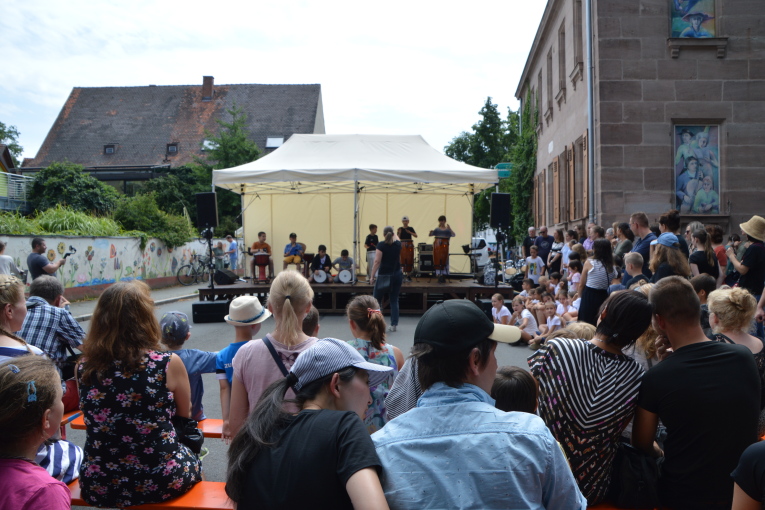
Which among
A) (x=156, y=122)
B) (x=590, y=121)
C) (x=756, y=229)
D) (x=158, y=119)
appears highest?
(x=158, y=119)

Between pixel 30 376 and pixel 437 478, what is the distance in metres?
1.32

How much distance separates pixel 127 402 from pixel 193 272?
22747mm

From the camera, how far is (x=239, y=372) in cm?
315

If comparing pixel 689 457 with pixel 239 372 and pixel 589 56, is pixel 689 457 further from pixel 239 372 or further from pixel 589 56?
pixel 589 56

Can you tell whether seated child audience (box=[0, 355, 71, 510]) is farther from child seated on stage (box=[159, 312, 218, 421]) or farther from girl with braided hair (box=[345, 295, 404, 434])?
girl with braided hair (box=[345, 295, 404, 434])

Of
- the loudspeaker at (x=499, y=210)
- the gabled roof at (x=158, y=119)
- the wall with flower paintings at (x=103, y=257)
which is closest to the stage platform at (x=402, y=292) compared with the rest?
the loudspeaker at (x=499, y=210)

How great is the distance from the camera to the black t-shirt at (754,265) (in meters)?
6.85

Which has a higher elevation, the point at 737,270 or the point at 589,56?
the point at 589,56

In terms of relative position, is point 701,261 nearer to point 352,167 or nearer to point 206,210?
point 352,167

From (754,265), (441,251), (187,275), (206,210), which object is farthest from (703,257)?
(187,275)

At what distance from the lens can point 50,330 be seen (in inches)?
170

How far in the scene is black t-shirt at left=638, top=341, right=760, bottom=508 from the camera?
2.65 meters

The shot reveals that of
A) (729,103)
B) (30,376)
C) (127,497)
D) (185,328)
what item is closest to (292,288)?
(185,328)

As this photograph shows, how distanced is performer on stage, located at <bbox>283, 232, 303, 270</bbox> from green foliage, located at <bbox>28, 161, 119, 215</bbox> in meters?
17.1
